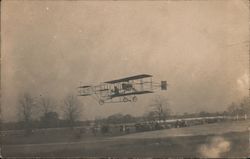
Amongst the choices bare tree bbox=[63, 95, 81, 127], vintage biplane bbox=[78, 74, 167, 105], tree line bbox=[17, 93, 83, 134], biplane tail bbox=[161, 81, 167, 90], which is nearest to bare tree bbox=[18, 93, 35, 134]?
tree line bbox=[17, 93, 83, 134]

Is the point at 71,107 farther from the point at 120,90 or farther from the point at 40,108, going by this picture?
the point at 120,90

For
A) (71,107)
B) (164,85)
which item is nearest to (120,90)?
(71,107)

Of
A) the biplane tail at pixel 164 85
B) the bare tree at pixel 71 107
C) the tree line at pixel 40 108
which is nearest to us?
the biplane tail at pixel 164 85

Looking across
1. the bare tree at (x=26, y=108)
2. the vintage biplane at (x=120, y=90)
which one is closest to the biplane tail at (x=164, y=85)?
the vintage biplane at (x=120, y=90)

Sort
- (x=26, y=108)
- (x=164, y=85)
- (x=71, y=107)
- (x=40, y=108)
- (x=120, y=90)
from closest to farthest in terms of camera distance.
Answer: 1. (x=164, y=85)
2. (x=26, y=108)
3. (x=40, y=108)
4. (x=120, y=90)
5. (x=71, y=107)

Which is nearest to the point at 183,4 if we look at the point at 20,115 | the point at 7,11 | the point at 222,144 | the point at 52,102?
the point at 222,144

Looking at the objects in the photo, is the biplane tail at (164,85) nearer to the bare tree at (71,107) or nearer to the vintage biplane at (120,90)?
the vintage biplane at (120,90)

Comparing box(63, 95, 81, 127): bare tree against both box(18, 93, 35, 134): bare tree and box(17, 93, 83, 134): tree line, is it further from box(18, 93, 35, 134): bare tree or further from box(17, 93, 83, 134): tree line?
box(18, 93, 35, 134): bare tree
